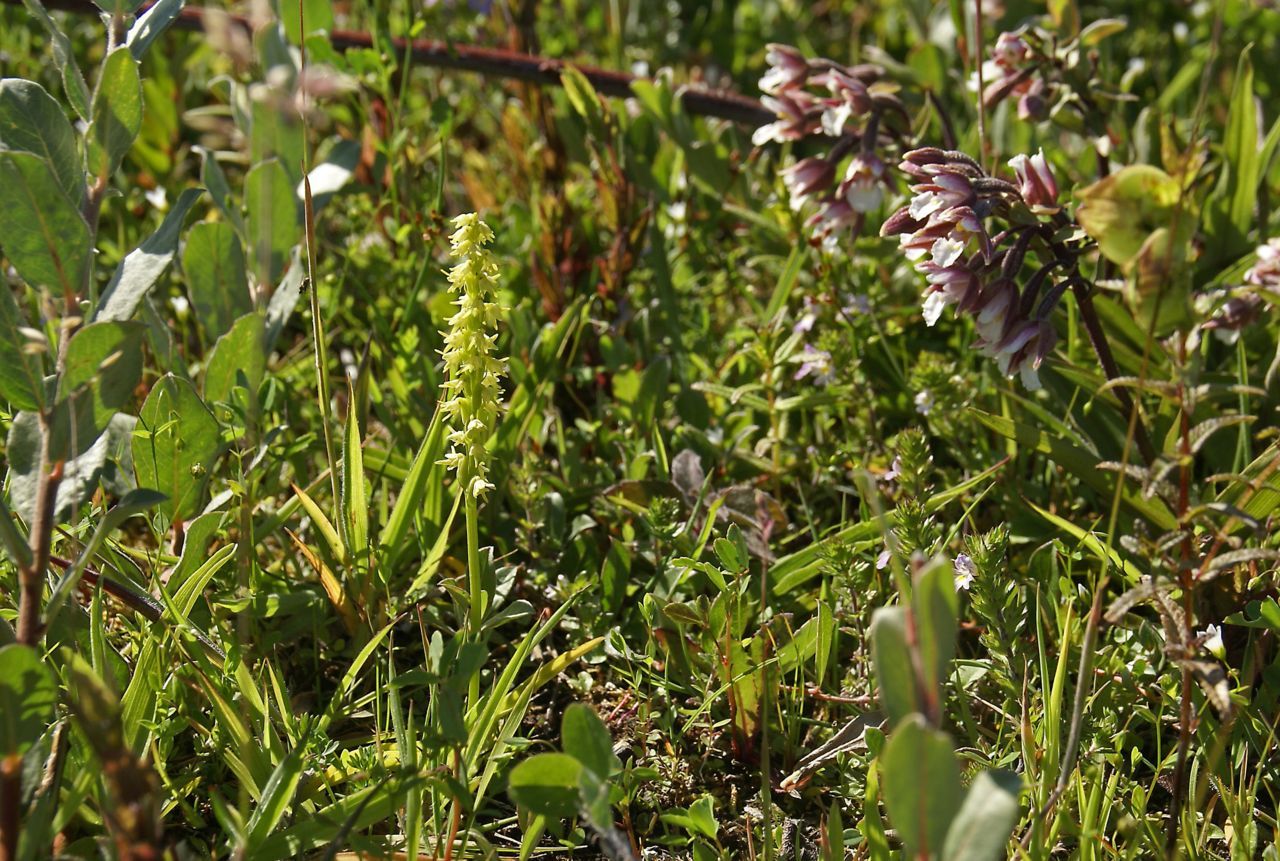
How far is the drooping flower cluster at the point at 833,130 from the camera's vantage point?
2.67m

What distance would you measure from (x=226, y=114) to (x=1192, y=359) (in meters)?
2.72

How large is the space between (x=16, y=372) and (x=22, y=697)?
453 millimetres

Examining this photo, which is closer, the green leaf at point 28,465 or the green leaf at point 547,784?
the green leaf at point 547,784

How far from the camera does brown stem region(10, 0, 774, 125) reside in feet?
11.0

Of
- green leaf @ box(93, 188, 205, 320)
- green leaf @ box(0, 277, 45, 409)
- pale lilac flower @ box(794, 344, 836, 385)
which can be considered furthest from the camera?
pale lilac flower @ box(794, 344, 836, 385)

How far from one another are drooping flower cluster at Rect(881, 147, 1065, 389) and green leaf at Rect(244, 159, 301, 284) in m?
1.08

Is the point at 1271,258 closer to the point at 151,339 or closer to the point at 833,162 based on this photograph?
the point at 833,162

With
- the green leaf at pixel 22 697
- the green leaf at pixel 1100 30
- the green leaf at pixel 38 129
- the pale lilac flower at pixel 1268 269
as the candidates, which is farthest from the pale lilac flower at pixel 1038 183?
the green leaf at pixel 22 697

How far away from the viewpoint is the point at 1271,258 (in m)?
1.99

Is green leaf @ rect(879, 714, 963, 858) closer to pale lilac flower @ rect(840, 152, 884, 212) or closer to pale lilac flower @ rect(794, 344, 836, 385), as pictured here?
pale lilac flower @ rect(794, 344, 836, 385)

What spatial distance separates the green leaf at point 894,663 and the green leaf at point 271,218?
52.2 inches

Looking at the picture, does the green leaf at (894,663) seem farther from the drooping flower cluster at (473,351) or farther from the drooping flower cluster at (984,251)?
the drooping flower cluster at (984,251)

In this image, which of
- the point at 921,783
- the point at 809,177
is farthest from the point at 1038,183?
the point at 921,783

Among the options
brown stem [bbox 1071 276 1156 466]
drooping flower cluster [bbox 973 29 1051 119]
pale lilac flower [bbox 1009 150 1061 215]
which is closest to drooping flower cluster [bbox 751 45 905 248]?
drooping flower cluster [bbox 973 29 1051 119]
